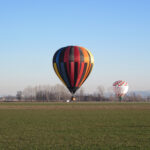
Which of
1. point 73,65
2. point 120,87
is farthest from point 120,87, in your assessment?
point 73,65

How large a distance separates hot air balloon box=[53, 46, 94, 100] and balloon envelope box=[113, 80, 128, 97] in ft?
208

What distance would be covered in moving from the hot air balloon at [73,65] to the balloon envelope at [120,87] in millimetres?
63463

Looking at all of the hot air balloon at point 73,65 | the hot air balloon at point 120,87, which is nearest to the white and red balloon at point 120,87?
the hot air balloon at point 120,87

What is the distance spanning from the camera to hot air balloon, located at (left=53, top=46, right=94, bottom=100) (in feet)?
174

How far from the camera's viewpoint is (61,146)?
14.0 meters

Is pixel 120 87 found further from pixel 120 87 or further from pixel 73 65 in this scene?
pixel 73 65

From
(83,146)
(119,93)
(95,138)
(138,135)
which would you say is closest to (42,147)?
(83,146)

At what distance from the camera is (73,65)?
5338cm

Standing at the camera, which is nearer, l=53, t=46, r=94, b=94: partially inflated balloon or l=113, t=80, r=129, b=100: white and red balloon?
l=53, t=46, r=94, b=94: partially inflated balloon

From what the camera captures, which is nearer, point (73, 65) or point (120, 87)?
point (73, 65)

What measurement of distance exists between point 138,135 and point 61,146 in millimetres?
5635

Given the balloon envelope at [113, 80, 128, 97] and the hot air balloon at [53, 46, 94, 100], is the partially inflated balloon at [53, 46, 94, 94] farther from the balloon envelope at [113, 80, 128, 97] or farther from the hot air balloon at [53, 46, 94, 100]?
the balloon envelope at [113, 80, 128, 97]

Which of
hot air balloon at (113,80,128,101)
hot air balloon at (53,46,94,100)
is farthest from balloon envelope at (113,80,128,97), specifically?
hot air balloon at (53,46,94,100)

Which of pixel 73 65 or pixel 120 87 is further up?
pixel 73 65
